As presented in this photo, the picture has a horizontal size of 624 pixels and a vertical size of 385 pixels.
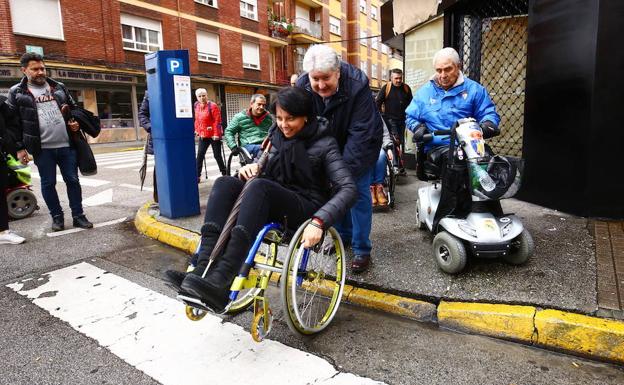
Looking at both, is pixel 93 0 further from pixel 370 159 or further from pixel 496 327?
pixel 496 327

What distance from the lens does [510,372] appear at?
89.4 inches

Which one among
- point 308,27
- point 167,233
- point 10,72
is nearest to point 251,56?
point 308,27

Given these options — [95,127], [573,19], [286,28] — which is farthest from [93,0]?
[573,19]

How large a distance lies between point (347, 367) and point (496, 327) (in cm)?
101

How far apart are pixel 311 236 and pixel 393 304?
995mm

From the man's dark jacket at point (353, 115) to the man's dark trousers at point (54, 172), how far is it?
325 centimetres

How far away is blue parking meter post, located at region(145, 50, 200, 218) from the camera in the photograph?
505 cm

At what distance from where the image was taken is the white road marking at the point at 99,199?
267 inches

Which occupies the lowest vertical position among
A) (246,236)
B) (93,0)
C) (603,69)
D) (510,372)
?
(510,372)

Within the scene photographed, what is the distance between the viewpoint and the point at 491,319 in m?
2.70

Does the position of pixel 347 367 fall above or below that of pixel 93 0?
below

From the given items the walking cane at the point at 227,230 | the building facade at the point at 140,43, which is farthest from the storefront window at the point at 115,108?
the walking cane at the point at 227,230

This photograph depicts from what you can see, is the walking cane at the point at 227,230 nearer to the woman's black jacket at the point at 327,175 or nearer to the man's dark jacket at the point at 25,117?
the woman's black jacket at the point at 327,175

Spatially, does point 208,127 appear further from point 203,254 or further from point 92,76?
point 92,76
